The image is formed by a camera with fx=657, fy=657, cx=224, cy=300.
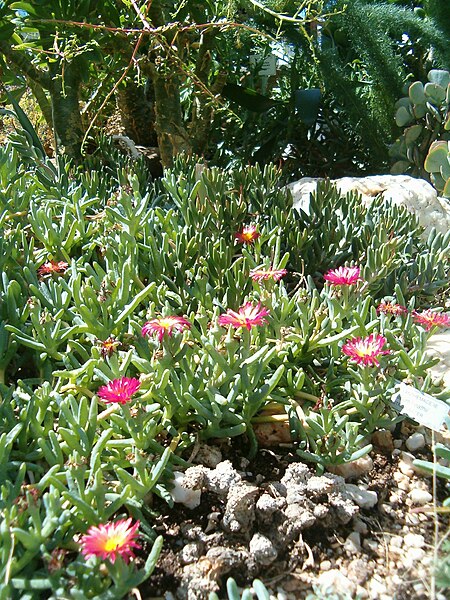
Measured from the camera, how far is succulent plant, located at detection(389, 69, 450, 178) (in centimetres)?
308

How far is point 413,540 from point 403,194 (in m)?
1.50

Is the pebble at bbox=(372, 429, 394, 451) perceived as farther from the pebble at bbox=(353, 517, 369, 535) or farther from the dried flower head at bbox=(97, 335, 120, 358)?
the dried flower head at bbox=(97, 335, 120, 358)

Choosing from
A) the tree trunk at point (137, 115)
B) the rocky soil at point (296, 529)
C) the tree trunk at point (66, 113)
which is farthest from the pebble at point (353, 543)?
the tree trunk at point (137, 115)

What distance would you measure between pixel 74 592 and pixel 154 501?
33cm

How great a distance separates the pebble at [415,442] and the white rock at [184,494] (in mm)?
461

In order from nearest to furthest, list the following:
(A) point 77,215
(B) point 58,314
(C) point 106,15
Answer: (B) point 58,314 → (A) point 77,215 → (C) point 106,15

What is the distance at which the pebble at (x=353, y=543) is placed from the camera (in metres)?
1.05

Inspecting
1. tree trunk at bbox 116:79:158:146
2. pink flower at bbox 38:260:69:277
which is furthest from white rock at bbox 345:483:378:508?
tree trunk at bbox 116:79:158:146

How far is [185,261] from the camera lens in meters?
1.68

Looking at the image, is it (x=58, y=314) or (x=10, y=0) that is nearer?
(x=58, y=314)

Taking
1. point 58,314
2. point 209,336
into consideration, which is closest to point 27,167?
point 58,314

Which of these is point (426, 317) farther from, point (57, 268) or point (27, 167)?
point (27, 167)

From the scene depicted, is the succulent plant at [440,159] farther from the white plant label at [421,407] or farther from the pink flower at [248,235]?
the white plant label at [421,407]

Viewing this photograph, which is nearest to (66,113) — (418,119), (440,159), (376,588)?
(440,159)
